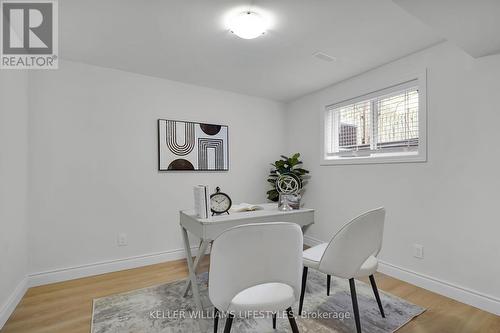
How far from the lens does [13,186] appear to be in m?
2.02

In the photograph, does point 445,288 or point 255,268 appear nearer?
point 255,268

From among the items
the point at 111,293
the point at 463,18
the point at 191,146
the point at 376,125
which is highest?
the point at 463,18

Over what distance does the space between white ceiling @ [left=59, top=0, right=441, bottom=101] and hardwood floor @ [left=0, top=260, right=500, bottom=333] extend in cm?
228

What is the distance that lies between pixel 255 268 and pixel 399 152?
7.27ft

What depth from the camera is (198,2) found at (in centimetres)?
170

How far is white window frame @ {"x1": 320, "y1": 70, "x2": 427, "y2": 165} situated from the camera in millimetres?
2379

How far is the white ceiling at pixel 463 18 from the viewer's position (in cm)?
139

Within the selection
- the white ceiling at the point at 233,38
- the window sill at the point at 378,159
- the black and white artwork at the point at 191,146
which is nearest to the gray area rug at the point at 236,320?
the window sill at the point at 378,159

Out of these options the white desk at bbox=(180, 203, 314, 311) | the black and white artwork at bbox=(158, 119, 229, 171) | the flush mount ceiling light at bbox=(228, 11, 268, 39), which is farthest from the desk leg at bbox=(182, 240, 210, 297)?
the flush mount ceiling light at bbox=(228, 11, 268, 39)

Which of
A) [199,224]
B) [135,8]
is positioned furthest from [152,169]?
[135,8]

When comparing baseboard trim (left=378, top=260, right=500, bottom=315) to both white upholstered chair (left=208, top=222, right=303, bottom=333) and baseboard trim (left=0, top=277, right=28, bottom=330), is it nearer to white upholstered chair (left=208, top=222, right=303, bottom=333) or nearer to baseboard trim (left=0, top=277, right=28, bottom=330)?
white upholstered chair (left=208, top=222, right=303, bottom=333)

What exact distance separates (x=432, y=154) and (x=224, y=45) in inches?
86.9

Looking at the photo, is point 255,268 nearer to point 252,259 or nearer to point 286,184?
point 252,259

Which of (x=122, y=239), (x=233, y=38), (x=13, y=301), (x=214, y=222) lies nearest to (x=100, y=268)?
(x=122, y=239)
